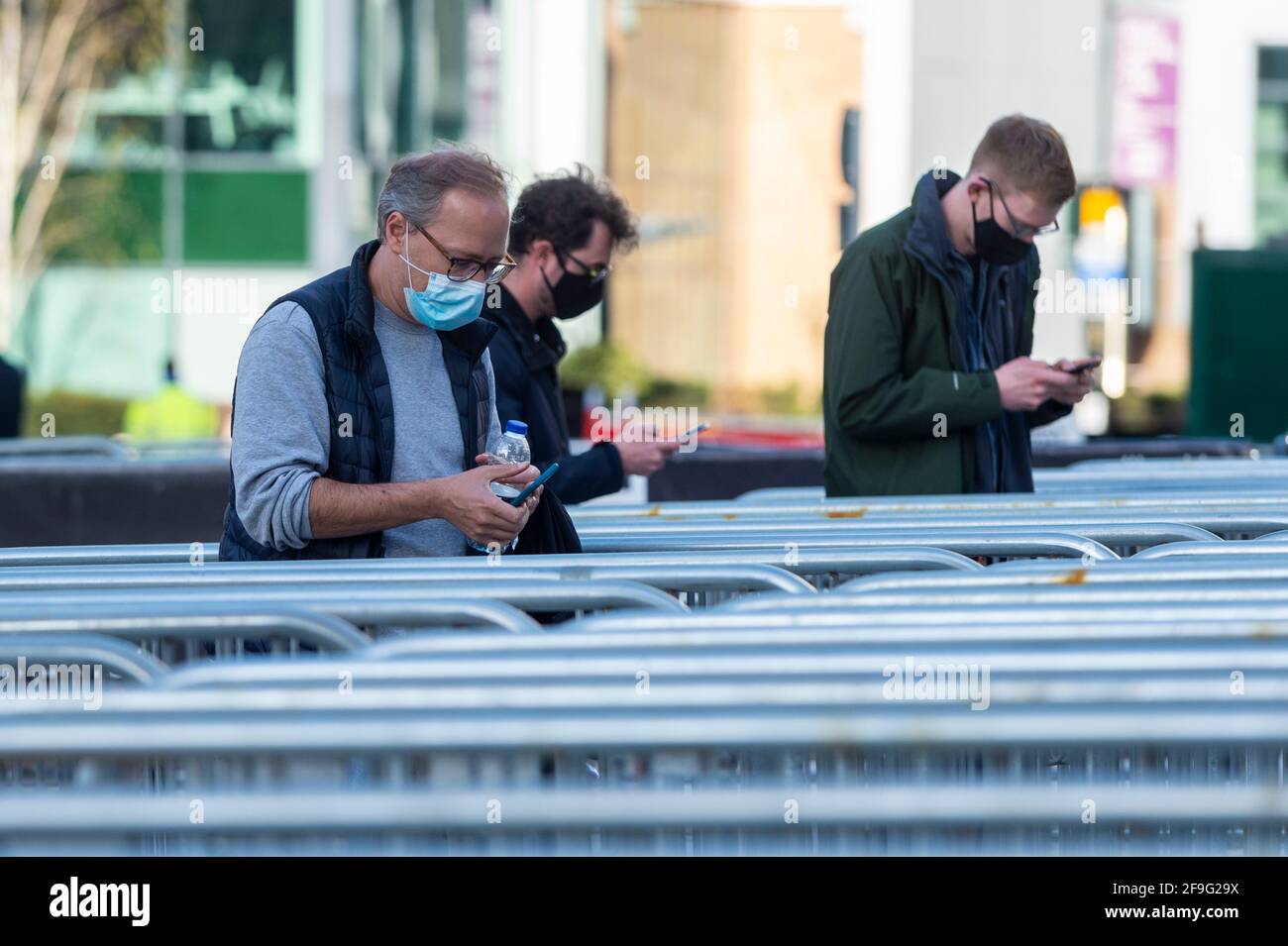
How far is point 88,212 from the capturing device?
21.9m

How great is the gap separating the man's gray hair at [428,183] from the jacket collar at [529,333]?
24.4 inches

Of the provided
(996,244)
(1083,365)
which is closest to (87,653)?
(996,244)

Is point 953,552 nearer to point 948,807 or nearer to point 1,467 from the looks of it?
point 948,807

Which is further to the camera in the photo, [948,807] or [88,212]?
[88,212]

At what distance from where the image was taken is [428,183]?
346cm

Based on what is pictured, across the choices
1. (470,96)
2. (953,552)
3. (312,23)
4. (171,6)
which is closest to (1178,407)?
(470,96)

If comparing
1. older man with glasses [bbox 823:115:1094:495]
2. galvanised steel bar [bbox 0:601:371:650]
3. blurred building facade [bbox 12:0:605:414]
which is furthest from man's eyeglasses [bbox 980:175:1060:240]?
blurred building facade [bbox 12:0:605:414]

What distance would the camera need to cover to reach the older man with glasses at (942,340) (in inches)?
177

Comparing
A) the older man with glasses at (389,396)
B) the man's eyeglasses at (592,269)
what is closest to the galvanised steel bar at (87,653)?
the older man with glasses at (389,396)

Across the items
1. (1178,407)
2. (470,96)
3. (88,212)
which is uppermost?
(470,96)

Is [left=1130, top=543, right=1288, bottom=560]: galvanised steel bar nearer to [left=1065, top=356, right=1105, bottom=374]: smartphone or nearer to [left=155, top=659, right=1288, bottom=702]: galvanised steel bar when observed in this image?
[left=155, top=659, right=1288, bottom=702]: galvanised steel bar

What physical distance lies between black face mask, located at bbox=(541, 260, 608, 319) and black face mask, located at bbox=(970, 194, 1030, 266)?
0.97m

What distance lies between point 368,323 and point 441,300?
15 cm
